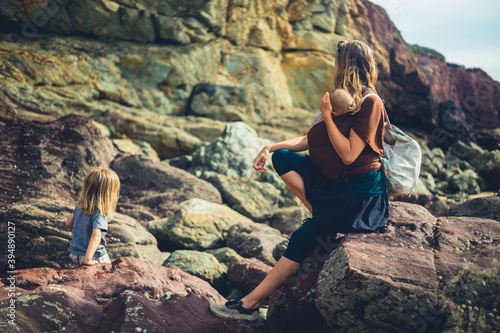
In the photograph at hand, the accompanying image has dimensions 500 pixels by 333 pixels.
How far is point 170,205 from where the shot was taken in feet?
22.9

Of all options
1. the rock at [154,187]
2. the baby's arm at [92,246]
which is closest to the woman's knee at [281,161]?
the baby's arm at [92,246]

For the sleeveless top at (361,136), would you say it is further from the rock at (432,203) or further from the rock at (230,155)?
the rock at (230,155)

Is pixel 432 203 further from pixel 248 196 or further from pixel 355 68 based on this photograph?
pixel 355 68

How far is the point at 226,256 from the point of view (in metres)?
5.14

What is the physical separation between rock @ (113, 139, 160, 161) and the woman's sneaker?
25.9 feet

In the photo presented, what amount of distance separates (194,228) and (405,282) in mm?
3610

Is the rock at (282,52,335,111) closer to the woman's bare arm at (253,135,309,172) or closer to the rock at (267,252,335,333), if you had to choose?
the woman's bare arm at (253,135,309,172)

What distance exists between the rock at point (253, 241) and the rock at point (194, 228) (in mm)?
192

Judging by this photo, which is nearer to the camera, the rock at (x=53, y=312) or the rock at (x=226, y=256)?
the rock at (x=53, y=312)

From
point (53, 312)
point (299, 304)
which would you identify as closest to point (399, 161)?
point (299, 304)

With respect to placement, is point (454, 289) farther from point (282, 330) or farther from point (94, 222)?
point (94, 222)

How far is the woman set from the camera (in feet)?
9.81

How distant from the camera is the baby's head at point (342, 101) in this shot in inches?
119

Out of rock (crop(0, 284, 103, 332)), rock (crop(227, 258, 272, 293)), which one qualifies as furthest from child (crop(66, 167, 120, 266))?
rock (crop(227, 258, 272, 293))
